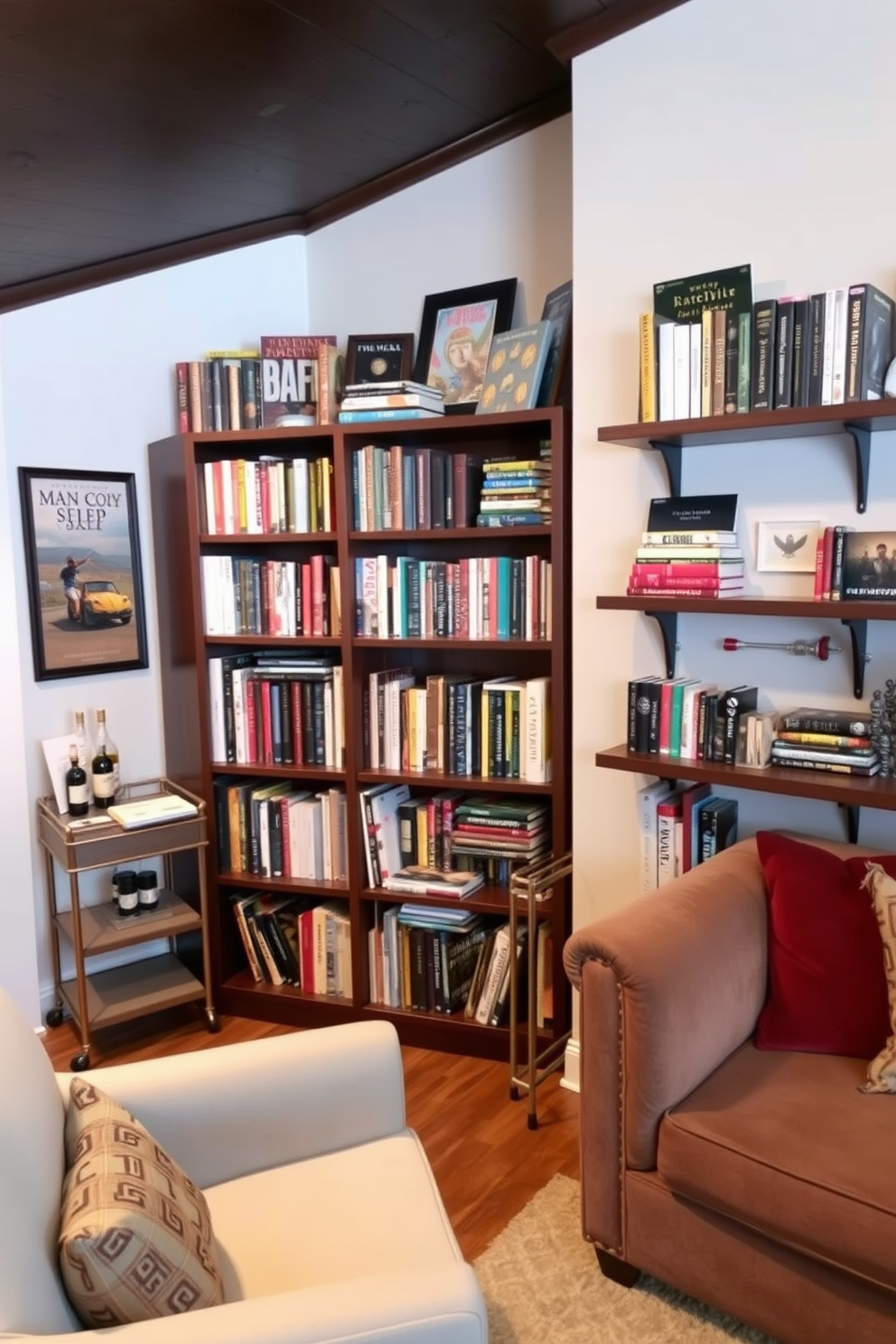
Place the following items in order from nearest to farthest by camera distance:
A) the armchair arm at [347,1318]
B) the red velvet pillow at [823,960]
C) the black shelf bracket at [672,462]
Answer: the armchair arm at [347,1318] < the red velvet pillow at [823,960] < the black shelf bracket at [672,462]

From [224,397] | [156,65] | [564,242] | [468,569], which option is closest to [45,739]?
[224,397]

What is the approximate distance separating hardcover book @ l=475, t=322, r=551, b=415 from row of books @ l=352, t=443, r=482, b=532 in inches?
7.1

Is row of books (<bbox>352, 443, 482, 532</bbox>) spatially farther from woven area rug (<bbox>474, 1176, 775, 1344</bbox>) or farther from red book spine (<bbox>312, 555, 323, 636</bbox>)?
woven area rug (<bbox>474, 1176, 775, 1344</bbox>)

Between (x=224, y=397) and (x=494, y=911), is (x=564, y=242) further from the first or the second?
(x=494, y=911)

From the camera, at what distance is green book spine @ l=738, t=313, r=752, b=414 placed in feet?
6.84

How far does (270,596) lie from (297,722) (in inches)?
15.2

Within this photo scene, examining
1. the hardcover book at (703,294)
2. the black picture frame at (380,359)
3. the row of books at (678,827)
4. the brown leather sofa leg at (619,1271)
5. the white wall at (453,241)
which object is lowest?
the brown leather sofa leg at (619,1271)

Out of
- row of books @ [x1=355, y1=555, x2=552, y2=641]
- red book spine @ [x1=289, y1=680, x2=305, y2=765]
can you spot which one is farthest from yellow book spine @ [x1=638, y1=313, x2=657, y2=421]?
red book spine @ [x1=289, y1=680, x2=305, y2=765]

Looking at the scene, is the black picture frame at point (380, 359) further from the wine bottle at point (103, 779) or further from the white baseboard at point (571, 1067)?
the white baseboard at point (571, 1067)

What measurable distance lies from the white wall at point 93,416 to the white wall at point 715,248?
53.1 inches

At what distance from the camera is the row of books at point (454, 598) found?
2672 mm

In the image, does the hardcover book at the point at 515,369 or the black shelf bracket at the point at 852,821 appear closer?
the black shelf bracket at the point at 852,821

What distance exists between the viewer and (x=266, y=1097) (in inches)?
65.2

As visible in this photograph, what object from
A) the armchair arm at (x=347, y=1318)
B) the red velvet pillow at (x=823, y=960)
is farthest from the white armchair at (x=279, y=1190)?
the red velvet pillow at (x=823, y=960)
